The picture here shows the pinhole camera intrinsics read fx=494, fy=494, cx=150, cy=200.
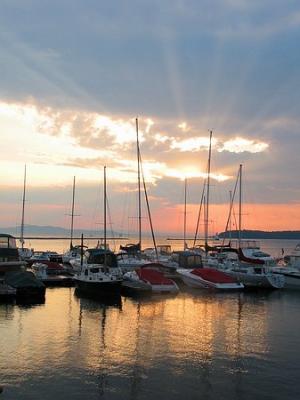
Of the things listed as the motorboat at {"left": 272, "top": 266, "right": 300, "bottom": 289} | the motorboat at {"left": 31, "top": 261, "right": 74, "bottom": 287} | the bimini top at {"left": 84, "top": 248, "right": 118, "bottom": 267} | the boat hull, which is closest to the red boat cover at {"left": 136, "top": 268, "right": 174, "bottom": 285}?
the boat hull

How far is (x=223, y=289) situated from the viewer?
44375 mm

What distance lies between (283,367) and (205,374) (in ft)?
11.6

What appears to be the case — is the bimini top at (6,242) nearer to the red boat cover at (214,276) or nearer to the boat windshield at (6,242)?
the boat windshield at (6,242)

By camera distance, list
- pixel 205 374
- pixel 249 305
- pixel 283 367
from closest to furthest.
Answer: pixel 205 374
pixel 283 367
pixel 249 305

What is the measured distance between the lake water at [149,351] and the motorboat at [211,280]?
7.43 meters

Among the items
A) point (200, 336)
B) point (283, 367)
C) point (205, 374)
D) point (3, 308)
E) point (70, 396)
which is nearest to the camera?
point (70, 396)

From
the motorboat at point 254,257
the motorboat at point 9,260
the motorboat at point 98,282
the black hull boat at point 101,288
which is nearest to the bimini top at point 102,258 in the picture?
the motorboat at point 98,282

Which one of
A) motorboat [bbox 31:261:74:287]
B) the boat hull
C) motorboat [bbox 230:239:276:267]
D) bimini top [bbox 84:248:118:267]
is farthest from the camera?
motorboat [bbox 230:239:276:267]

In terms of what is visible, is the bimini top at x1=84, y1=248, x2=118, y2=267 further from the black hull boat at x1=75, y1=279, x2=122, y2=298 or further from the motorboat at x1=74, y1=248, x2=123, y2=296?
the black hull boat at x1=75, y1=279, x2=122, y2=298

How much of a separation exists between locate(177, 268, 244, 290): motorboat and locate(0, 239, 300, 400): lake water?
292 inches

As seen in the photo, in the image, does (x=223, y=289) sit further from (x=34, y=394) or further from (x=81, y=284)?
(x=34, y=394)

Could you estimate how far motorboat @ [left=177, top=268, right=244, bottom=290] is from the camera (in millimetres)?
44594

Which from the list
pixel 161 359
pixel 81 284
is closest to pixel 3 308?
pixel 81 284

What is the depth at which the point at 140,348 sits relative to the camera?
22.7m
